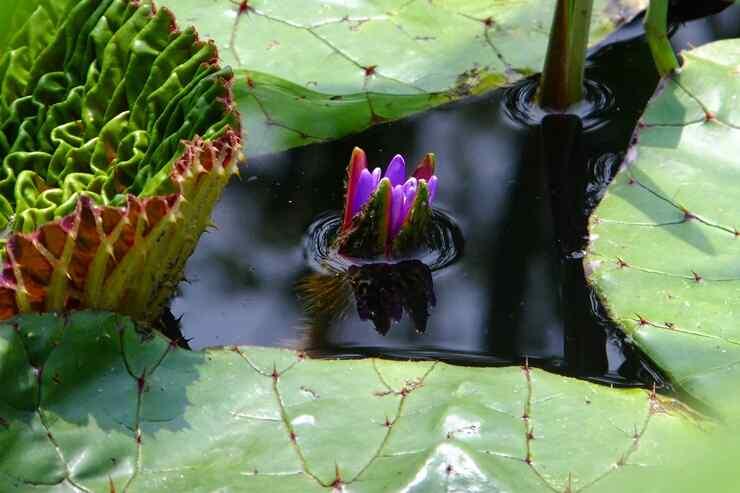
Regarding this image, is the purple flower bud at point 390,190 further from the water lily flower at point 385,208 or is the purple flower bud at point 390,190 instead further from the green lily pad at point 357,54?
the green lily pad at point 357,54

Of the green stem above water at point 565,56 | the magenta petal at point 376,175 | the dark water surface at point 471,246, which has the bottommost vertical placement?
the dark water surface at point 471,246

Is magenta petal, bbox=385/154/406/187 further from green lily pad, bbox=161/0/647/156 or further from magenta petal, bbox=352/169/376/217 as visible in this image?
green lily pad, bbox=161/0/647/156

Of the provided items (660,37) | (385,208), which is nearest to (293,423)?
(385,208)

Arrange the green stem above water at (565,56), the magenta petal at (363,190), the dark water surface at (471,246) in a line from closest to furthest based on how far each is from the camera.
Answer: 1. the dark water surface at (471,246)
2. the magenta petal at (363,190)
3. the green stem above water at (565,56)

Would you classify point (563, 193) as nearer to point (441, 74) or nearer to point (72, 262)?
point (441, 74)

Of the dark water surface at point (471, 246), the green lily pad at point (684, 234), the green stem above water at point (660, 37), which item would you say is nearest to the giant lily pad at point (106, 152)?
the dark water surface at point (471, 246)

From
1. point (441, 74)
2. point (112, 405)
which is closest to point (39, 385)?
point (112, 405)

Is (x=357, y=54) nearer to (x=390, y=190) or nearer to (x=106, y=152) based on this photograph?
(x=390, y=190)
